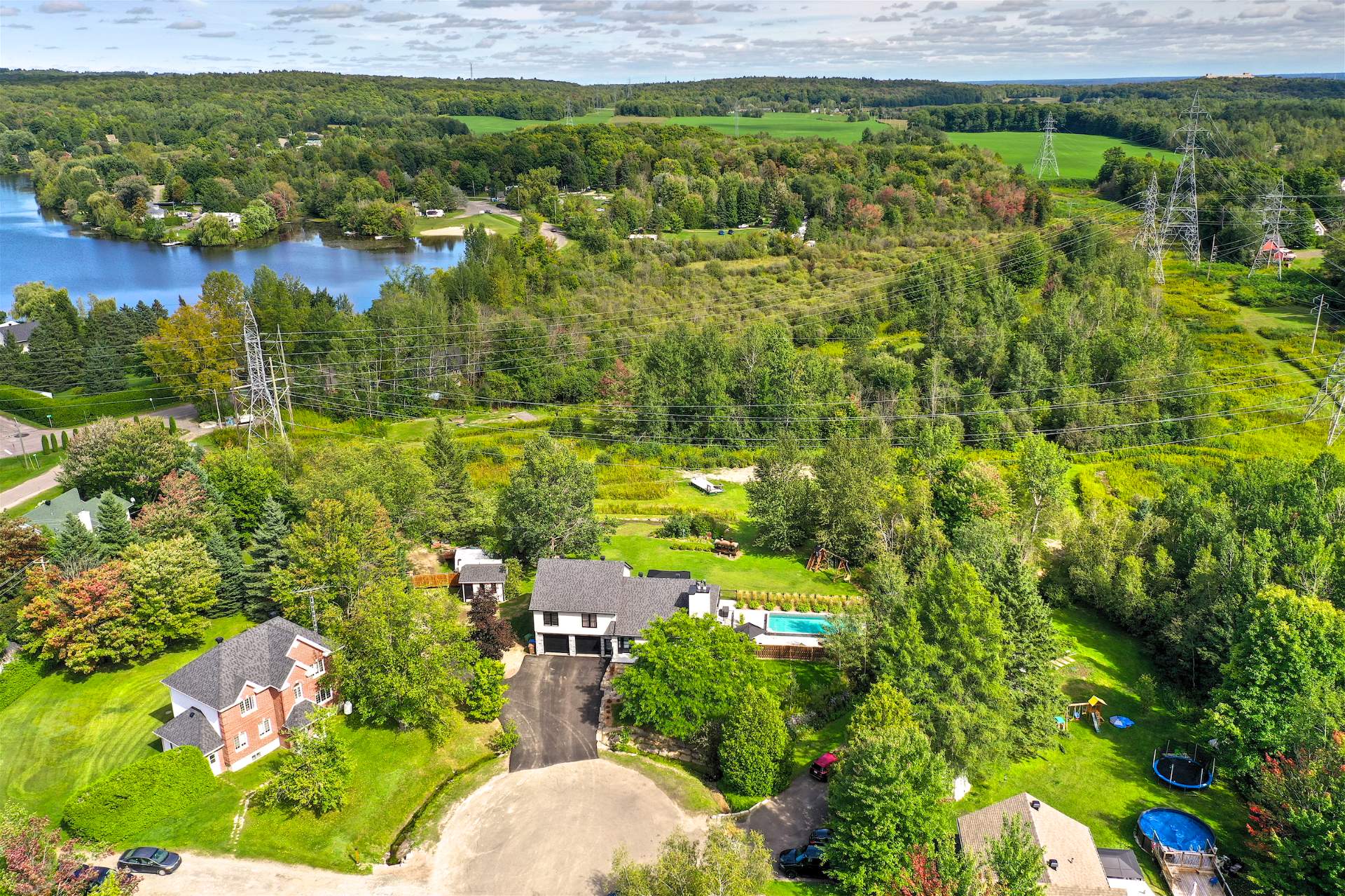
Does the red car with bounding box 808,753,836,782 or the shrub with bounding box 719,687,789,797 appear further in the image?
the red car with bounding box 808,753,836,782

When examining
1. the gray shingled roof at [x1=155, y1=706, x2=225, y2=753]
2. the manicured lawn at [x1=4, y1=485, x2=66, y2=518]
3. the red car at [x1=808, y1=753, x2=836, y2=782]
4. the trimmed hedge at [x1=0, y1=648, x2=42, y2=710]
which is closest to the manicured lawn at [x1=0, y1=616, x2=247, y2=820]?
the trimmed hedge at [x1=0, y1=648, x2=42, y2=710]

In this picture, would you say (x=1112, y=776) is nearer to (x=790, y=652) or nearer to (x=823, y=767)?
(x=823, y=767)

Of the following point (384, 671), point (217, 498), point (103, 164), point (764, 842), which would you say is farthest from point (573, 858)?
point (103, 164)

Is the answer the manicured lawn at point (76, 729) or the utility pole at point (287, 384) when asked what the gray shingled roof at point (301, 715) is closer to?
the manicured lawn at point (76, 729)

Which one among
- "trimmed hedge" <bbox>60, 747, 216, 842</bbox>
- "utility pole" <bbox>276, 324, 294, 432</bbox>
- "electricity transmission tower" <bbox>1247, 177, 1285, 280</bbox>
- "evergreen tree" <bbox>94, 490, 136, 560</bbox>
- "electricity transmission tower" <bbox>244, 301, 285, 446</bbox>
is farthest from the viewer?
"electricity transmission tower" <bbox>1247, 177, 1285, 280</bbox>

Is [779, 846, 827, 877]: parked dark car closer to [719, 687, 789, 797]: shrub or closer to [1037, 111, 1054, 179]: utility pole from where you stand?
[719, 687, 789, 797]: shrub
